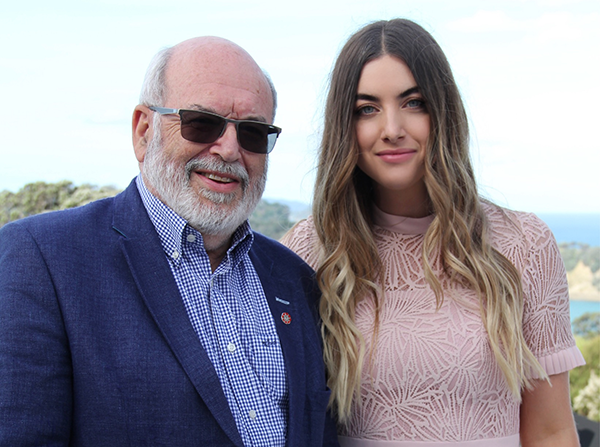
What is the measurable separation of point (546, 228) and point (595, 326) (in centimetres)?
821

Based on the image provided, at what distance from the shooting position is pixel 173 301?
5.77 feet

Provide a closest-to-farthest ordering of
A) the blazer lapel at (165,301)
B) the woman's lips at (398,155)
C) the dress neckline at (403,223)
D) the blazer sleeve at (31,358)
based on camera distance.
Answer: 1. the blazer sleeve at (31,358)
2. the blazer lapel at (165,301)
3. the woman's lips at (398,155)
4. the dress neckline at (403,223)

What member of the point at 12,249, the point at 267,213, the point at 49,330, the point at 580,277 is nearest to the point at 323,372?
the point at 49,330

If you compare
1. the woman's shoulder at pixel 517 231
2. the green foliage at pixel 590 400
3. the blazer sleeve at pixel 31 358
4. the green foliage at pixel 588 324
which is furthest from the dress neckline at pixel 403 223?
the green foliage at pixel 588 324

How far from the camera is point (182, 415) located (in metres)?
1.63

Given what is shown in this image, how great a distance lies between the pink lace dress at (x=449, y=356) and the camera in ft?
7.22

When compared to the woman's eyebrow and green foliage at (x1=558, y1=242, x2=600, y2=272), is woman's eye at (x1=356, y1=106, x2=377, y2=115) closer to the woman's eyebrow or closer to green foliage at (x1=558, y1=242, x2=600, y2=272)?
the woman's eyebrow

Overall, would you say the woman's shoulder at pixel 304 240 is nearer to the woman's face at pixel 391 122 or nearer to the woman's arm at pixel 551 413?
the woman's face at pixel 391 122

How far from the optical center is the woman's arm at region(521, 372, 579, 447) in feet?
7.72

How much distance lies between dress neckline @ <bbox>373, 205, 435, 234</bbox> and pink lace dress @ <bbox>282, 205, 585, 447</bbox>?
0.15 metres

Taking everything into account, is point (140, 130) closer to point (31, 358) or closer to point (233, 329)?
point (233, 329)

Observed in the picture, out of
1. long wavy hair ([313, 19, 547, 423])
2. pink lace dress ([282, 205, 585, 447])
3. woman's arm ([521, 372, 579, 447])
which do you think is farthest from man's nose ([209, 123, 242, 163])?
woman's arm ([521, 372, 579, 447])

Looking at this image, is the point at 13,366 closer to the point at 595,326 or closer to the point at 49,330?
the point at 49,330

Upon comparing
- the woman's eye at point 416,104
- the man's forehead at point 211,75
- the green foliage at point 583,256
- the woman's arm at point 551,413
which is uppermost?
the man's forehead at point 211,75
